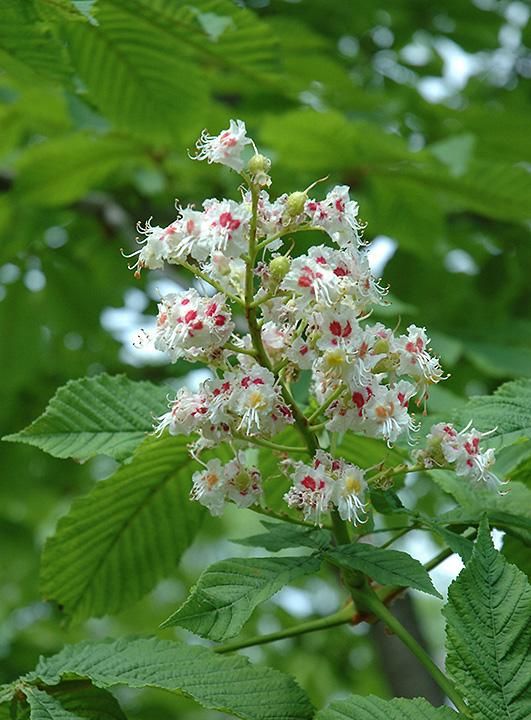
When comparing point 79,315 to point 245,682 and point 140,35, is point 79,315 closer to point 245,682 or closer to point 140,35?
point 140,35

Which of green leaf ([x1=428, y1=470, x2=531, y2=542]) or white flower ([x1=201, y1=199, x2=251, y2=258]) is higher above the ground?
white flower ([x1=201, y1=199, x2=251, y2=258])

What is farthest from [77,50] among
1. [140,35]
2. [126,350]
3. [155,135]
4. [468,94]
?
[468,94]

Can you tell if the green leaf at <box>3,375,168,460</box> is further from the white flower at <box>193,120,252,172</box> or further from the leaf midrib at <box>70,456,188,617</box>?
the white flower at <box>193,120,252,172</box>

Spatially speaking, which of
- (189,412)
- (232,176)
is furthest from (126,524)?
(232,176)

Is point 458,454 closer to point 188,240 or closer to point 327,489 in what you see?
point 327,489

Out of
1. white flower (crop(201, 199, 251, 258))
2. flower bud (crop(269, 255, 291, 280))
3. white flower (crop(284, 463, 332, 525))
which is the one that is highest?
white flower (crop(201, 199, 251, 258))

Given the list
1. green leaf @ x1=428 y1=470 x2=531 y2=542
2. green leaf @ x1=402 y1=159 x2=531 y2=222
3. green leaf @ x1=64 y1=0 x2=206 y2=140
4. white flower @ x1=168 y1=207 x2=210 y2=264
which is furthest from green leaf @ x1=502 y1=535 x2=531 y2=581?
green leaf @ x1=402 y1=159 x2=531 y2=222
